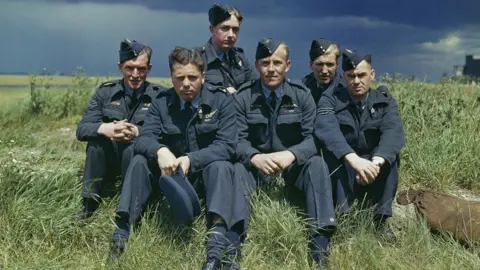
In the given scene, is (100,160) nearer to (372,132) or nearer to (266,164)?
(266,164)

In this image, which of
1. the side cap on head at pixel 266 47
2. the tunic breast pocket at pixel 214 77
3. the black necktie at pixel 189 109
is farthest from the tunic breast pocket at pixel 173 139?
the tunic breast pocket at pixel 214 77

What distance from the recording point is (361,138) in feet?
12.5

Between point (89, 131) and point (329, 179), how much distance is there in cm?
176

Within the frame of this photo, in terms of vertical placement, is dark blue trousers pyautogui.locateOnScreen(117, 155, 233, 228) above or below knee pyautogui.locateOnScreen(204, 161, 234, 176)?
below

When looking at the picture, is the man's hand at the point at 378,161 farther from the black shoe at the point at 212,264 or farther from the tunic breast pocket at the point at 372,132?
the black shoe at the point at 212,264

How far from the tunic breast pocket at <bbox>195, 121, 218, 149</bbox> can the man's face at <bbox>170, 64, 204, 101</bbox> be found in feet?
0.72

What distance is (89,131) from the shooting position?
388 cm

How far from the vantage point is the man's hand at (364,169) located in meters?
3.47

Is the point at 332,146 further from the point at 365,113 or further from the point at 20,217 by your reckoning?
the point at 20,217

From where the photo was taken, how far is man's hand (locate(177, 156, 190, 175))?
11.3 ft

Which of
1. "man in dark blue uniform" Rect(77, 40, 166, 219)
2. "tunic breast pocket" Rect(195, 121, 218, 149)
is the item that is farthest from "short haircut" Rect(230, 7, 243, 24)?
"tunic breast pocket" Rect(195, 121, 218, 149)

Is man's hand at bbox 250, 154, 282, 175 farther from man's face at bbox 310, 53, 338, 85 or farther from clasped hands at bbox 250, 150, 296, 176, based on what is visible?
man's face at bbox 310, 53, 338, 85

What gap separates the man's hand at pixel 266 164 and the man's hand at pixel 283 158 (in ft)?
0.07

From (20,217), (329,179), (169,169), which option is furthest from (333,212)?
(20,217)
